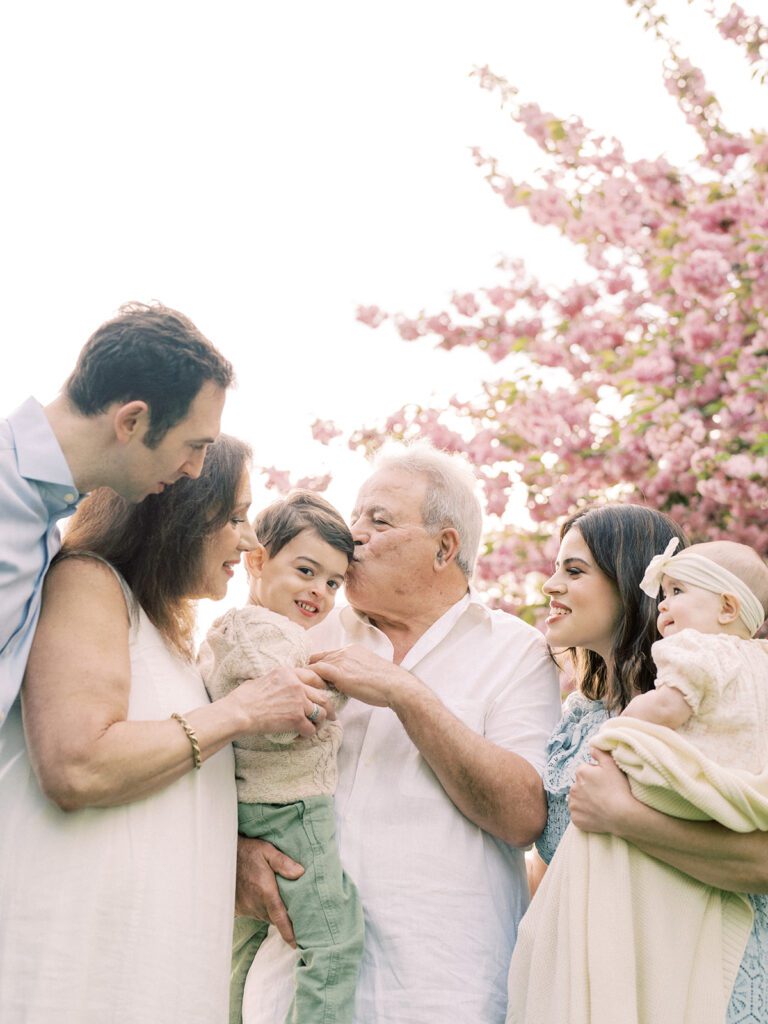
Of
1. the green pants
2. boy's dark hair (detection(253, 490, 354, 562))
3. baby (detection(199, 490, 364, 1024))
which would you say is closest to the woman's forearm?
baby (detection(199, 490, 364, 1024))

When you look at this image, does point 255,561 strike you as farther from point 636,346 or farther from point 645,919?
point 636,346

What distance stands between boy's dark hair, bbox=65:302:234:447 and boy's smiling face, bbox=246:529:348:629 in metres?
0.68

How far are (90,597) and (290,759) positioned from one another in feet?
2.10

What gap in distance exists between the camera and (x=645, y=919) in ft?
8.26

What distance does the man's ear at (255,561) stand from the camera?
125 inches

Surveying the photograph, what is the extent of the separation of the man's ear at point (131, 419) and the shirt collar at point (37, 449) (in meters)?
0.13

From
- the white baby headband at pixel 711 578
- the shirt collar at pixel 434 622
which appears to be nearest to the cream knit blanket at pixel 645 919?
the white baby headband at pixel 711 578

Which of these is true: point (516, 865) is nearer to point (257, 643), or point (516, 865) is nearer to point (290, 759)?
point (290, 759)

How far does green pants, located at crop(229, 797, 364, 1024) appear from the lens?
107 inches

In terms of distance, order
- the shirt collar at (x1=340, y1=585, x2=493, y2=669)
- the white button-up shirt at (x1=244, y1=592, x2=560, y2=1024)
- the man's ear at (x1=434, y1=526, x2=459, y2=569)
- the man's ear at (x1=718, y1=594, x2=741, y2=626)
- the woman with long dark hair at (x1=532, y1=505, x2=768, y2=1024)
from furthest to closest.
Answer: the man's ear at (x1=434, y1=526, x2=459, y2=569), the shirt collar at (x1=340, y1=585, x2=493, y2=669), the white button-up shirt at (x1=244, y1=592, x2=560, y2=1024), the man's ear at (x1=718, y1=594, x2=741, y2=626), the woman with long dark hair at (x1=532, y1=505, x2=768, y2=1024)

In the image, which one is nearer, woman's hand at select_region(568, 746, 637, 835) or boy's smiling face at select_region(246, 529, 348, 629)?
woman's hand at select_region(568, 746, 637, 835)

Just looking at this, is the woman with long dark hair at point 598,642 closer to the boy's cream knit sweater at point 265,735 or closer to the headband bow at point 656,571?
the headband bow at point 656,571

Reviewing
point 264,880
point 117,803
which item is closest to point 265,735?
point 264,880

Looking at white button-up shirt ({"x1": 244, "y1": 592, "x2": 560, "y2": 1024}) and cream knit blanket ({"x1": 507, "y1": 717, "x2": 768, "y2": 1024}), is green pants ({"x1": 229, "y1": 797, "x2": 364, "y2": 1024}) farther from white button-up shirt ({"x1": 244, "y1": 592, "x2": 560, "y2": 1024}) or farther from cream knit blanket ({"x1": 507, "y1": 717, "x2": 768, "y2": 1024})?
cream knit blanket ({"x1": 507, "y1": 717, "x2": 768, "y2": 1024})
